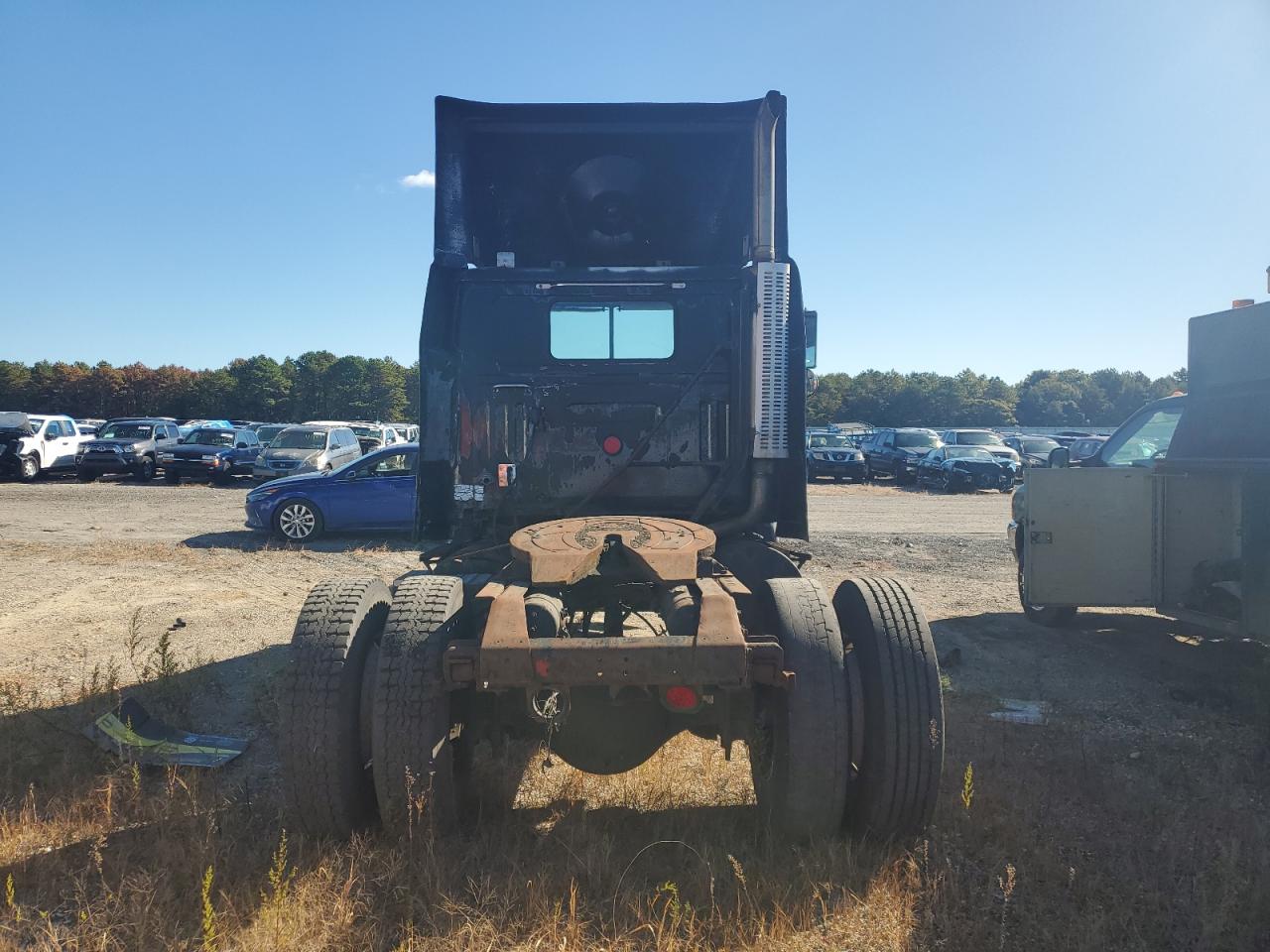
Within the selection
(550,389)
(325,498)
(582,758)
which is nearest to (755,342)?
(550,389)

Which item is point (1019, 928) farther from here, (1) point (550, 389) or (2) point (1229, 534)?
(2) point (1229, 534)

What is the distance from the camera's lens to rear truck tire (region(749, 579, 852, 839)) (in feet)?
9.61

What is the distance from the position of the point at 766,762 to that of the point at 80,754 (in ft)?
11.5

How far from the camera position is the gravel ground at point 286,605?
5629mm

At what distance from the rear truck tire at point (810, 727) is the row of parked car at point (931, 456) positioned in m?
19.9

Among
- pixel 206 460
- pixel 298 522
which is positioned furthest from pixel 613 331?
pixel 206 460

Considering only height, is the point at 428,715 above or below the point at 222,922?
above

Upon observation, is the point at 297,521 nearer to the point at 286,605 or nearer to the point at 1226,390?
the point at 286,605

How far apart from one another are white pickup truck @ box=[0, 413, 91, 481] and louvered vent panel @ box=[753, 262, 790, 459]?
78.8 ft

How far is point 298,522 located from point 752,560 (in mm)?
9448

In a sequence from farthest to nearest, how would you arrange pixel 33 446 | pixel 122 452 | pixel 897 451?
pixel 897 451 < pixel 122 452 < pixel 33 446

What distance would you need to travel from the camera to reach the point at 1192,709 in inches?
201

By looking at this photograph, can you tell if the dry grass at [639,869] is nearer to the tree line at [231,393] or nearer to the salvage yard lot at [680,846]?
the salvage yard lot at [680,846]

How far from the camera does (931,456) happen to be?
23.7 m
